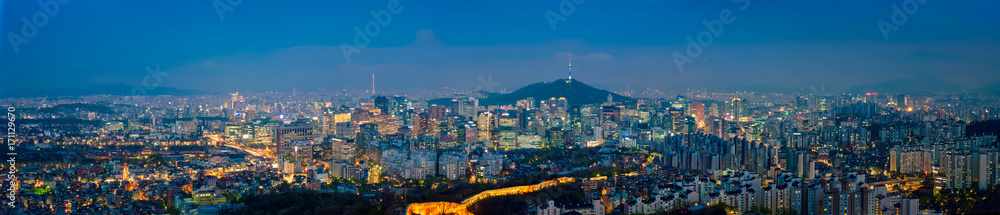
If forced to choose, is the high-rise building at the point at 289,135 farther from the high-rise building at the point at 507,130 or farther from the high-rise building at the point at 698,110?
the high-rise building at the point at 698,110

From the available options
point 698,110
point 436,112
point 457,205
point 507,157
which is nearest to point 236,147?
point 436,112

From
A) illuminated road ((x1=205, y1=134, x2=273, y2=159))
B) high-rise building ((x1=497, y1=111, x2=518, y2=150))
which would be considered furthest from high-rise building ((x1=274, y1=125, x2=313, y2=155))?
high-rise building ((x1=497, y1=111, x2=518, y2=150))

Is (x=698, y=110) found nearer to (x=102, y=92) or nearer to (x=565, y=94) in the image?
(x=565, y=94)

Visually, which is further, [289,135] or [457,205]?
[289,135]

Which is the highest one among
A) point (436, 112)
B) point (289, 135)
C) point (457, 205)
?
point (436, 112)

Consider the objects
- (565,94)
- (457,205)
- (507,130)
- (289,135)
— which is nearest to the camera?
(457,205)

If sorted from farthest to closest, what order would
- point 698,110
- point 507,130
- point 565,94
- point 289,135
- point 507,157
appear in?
point 565,94 → point 698,110 → point 507,130 → point 289,135 → point 507,157

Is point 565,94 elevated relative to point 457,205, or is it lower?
elevated
